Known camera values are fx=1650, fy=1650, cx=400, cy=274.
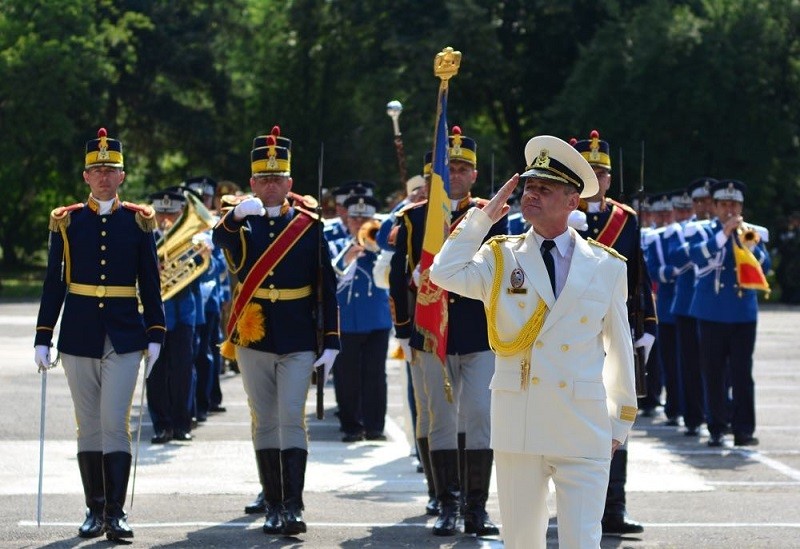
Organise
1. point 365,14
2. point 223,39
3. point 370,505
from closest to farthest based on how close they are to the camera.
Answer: point 370,505 → point 365,14 → point 223,39

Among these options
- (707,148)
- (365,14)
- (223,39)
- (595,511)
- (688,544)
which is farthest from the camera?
(223,39)

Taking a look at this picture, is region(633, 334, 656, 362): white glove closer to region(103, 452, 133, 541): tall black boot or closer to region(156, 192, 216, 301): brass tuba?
region(103, 452, 133, 541): tall black boot

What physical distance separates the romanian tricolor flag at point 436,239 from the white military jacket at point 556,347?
266 centimetres

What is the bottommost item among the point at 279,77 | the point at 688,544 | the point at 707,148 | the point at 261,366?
the point at 688,544

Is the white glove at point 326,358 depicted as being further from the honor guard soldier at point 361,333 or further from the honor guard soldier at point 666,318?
the honor guard soldier at point 666,318

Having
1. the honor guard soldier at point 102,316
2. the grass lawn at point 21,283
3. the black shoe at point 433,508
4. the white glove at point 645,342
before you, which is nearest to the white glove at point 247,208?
the honor guard soldier at point 102,316

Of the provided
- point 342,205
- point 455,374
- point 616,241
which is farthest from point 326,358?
point 342,205

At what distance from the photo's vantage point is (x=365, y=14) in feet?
154

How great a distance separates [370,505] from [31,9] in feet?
110

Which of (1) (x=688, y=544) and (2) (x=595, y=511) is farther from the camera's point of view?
(1) (x=688, y=544)

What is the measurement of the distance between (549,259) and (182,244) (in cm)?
786

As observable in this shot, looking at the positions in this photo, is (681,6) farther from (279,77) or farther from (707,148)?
(279,77)

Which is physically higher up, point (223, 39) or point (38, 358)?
point (223, 39)

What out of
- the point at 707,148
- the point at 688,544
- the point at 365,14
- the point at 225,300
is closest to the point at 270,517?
the point at 688,544
